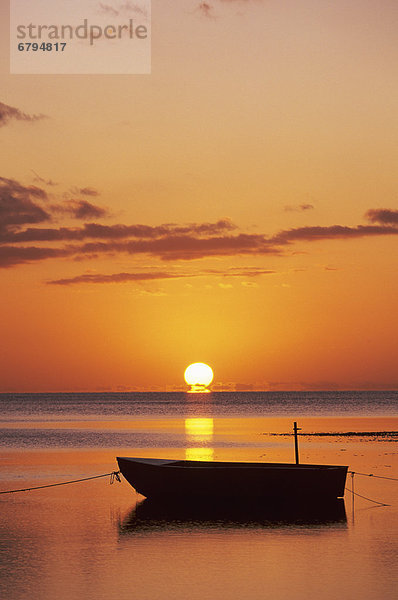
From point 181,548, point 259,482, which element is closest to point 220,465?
point 259,482

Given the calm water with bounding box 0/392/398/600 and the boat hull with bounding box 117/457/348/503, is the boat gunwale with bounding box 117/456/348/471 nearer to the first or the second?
the boat hull with bounding box 117/457/348/503

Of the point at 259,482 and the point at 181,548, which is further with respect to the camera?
the point at 259,482

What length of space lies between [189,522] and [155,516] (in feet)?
5.62

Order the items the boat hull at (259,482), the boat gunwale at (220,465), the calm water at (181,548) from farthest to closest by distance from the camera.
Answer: the boat gunwale at (220,465) < the boat hull at (259,482) < the calm water at (181,548)

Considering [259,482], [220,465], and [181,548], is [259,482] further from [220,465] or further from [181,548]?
[181,548]

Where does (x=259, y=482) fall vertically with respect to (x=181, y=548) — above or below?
above

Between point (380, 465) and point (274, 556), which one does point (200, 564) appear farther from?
point (380, 465)

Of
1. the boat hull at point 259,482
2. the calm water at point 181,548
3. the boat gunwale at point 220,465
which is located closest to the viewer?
the calm water at point 181,548

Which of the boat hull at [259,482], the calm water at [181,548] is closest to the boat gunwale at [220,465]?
the boat hull at [259,482]

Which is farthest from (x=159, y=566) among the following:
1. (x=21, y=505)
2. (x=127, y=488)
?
(x=127, y=488)

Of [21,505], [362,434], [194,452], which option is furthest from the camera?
[362,434]

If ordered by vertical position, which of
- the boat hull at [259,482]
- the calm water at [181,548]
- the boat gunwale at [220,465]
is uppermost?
the boat gunwale at [220,465]

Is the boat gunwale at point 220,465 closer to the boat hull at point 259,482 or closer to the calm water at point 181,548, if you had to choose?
the boat hull at point 259,482

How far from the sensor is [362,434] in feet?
238
